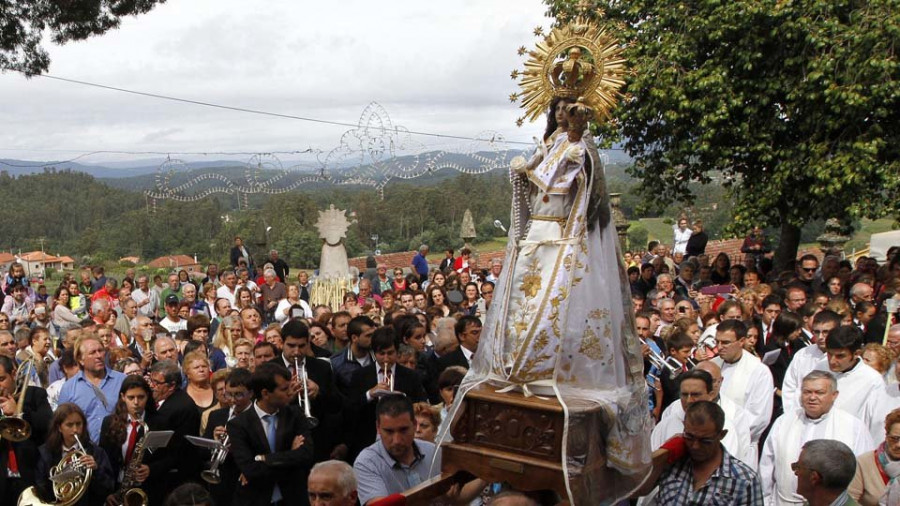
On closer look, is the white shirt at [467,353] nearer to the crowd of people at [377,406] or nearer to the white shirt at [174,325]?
the crowd of people at [377,406]

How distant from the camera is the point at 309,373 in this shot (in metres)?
6.76

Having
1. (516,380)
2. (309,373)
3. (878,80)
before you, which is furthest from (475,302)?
(516,380)

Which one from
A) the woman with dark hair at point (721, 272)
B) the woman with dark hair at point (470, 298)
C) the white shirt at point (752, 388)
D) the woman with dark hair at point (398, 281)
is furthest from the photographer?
the woman with dark hair at point (398, 281)

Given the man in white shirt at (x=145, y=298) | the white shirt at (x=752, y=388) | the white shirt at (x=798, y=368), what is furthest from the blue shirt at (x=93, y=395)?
the man in white shirt at (x=145, y=298)

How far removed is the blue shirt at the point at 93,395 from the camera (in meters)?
6.99

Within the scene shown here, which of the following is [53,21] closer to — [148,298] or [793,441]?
[148,298]

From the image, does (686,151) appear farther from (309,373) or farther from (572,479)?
(572,479)

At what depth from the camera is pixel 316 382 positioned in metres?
6.68

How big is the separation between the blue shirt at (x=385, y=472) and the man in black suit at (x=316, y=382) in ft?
4.57

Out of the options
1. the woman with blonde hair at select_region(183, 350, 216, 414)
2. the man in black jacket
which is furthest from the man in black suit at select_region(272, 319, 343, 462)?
the man in black jacket

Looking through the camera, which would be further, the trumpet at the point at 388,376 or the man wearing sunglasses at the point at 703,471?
the trumpet at the point at 388,376

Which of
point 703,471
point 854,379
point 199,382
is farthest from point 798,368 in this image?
point 199,382

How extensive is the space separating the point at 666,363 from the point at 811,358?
122cm

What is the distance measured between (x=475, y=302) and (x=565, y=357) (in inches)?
303
